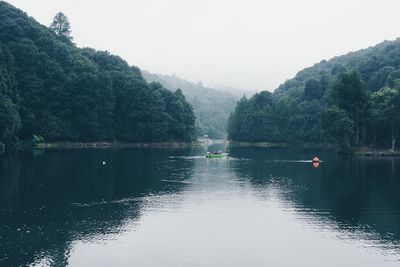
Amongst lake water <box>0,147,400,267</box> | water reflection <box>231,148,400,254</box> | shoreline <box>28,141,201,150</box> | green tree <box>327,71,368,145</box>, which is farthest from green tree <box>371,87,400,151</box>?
shoreline <box>28,141,201,150</box>

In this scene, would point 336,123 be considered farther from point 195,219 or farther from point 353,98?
point 195,219

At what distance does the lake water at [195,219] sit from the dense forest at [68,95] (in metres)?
83.8

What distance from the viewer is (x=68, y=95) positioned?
172500mm

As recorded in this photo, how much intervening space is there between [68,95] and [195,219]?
138668 millimetres

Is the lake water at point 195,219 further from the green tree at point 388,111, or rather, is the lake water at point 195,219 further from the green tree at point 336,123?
the green tree at point 388,111

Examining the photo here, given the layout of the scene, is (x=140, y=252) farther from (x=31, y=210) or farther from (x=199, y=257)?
(x=31, y=210)

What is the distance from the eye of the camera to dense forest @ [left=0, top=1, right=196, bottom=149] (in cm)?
15912

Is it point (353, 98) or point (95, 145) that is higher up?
point (353, 98)

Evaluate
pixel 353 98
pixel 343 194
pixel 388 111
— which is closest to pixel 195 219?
pixel 343 194

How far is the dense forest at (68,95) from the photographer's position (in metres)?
159

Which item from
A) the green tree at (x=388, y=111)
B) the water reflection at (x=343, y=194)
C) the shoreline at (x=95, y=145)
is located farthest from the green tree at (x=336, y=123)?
the shoreline at (x=95, y=145)

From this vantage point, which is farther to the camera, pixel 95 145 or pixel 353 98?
pixel 95 145

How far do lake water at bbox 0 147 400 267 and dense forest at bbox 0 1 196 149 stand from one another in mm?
83813

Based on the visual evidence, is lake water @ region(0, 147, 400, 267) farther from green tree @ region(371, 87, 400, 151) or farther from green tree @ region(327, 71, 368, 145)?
green tree @ region(327, 71, 368, 145)
